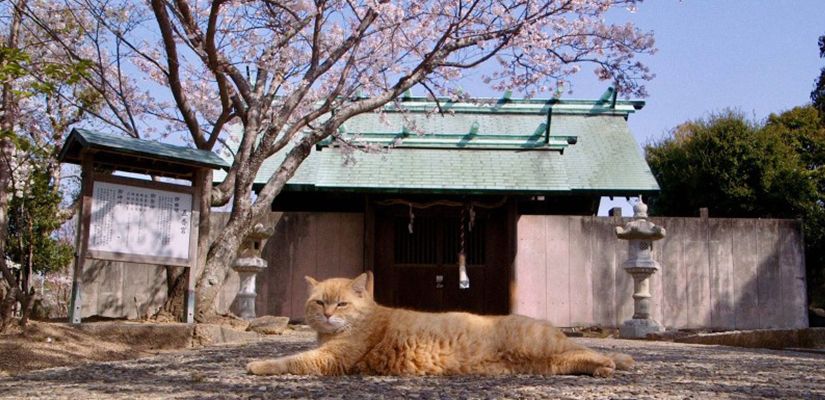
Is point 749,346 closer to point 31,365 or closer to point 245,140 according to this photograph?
point 245,140

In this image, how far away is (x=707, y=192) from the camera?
62.6 ft

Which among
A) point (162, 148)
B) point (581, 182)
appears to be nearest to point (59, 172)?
point (162, 148)

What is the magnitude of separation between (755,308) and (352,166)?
7.68 metres

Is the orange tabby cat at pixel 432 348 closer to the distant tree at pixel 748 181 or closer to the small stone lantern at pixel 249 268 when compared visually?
the small stone lantern at pixel 249 268

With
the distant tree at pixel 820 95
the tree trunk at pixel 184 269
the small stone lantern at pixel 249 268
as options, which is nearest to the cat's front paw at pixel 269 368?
the tree trunk at pixel 184 269

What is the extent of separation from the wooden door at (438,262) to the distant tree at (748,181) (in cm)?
679

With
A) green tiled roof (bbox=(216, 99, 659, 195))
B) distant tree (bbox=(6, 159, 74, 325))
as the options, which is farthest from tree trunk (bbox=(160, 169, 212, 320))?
green tiled roof (bbox=(216, 99, 659, 195))

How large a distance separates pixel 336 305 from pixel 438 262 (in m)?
8.93

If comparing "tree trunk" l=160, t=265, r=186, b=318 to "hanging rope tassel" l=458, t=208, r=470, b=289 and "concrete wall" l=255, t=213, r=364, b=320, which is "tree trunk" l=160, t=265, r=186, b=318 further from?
"hanging rope tassel" l=458, t=208, r=470, b=289

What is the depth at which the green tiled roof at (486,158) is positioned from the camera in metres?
13.2

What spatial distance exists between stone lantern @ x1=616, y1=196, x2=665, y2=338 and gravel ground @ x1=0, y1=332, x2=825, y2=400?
5664 millimetres

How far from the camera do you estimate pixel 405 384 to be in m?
4.26

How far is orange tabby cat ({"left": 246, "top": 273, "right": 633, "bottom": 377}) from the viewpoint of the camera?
4605 millimetres

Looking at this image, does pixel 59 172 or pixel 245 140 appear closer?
pixel 245 140
